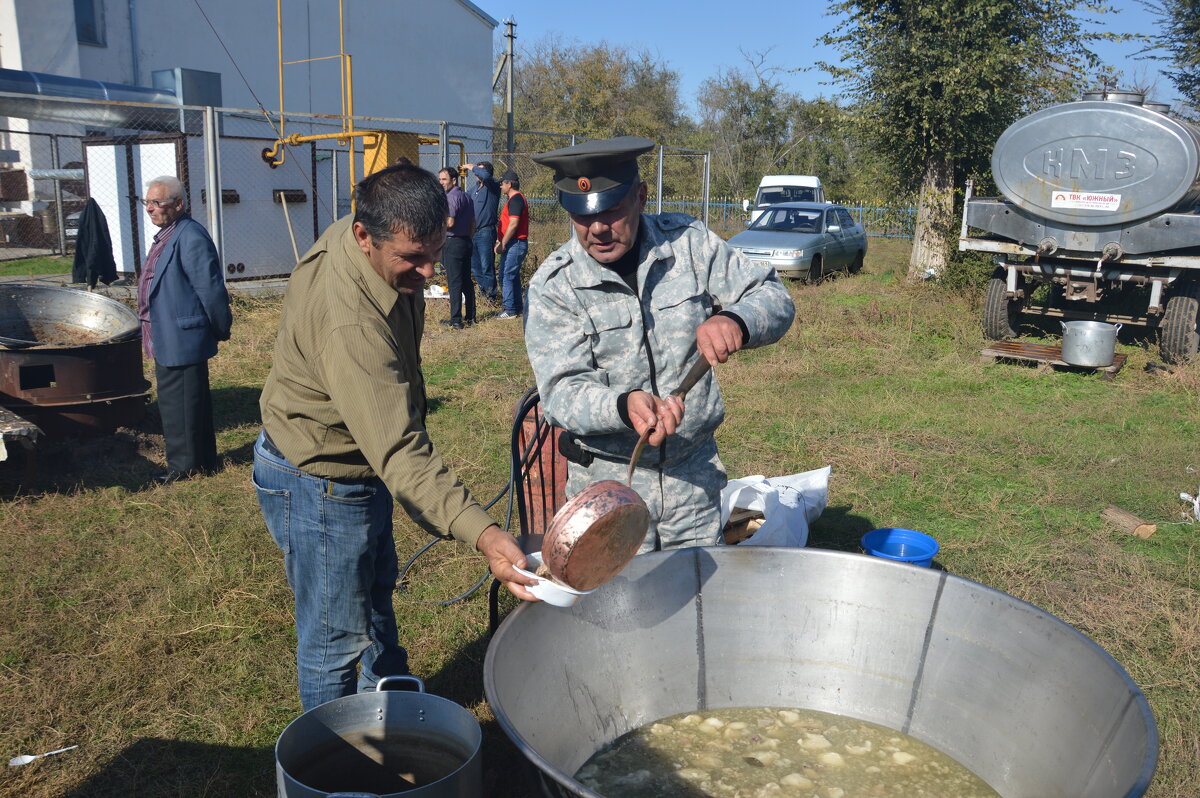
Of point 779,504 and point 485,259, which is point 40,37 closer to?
point 485,259

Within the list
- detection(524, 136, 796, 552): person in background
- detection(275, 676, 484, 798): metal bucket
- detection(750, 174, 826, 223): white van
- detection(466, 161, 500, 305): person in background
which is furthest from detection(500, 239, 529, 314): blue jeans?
detection(750, 174, 826, 223): white van

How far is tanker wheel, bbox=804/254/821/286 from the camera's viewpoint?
14.4 m

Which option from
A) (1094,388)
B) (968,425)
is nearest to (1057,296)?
(1094,388)

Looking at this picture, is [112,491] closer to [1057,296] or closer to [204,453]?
[204,453]

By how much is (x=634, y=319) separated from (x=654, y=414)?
417 millimetres

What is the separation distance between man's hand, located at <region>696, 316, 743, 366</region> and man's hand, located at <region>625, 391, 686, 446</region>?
0.16 m

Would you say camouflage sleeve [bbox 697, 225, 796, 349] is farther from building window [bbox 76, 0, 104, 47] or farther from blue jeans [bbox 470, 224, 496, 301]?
building window [bbox 76, 0, 104, 47]

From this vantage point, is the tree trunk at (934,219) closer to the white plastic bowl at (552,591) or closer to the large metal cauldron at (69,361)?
the large metal cauldron at (69,361)

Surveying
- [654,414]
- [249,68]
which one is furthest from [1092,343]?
[249,68]

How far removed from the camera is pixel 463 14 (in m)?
24.4

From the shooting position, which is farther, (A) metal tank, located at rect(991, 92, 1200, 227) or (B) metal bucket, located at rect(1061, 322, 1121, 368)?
(B) metal bucket, located at rect(1061, 322, 1121, 368)

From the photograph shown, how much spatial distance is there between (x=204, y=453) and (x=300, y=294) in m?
3.82

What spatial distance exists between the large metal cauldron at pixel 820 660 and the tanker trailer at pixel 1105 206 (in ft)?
24.5

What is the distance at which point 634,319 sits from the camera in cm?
267
